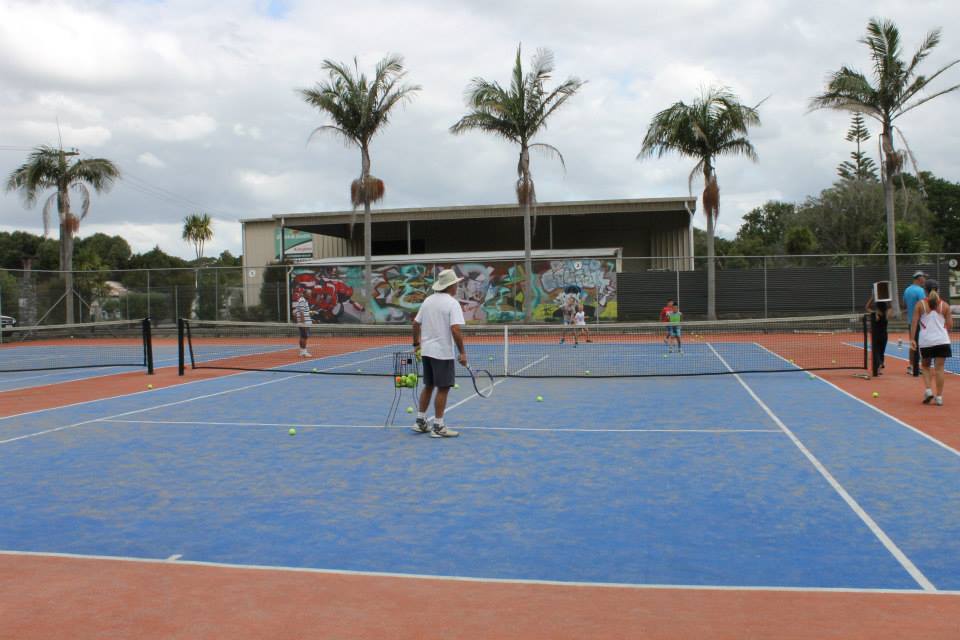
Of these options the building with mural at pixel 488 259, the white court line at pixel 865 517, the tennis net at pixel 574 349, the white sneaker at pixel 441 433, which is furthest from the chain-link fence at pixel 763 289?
the white sneaker at pixel 441 433

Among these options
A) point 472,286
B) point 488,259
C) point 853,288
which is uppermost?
point 488,259

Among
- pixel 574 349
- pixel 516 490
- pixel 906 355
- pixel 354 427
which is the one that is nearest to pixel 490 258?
pixel 574 349

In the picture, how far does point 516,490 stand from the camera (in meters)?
6.42

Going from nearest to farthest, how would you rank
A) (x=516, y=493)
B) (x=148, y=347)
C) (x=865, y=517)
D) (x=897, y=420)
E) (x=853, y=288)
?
1. (x=865, y=517)
2. (x=516, y=493)
3. (x=897, y=420)
4. (x=148, y=347)
5. (x=853, y=288)

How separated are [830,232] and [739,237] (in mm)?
40869

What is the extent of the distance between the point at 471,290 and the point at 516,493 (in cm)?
2622

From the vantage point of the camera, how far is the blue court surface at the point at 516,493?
15.6 feet

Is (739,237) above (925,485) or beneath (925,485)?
above

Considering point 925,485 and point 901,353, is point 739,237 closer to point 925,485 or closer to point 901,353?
point 901,353

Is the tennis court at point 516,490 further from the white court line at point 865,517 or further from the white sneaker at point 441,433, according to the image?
the white sneaker at point 441,433

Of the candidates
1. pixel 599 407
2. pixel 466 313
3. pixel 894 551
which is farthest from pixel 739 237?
pixel 894 551

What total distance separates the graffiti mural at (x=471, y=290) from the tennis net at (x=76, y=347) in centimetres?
731

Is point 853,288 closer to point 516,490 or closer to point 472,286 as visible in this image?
point 472,286

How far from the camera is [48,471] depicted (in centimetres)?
723
